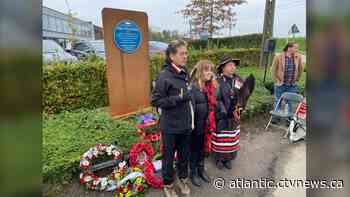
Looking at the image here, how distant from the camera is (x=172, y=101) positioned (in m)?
2.46

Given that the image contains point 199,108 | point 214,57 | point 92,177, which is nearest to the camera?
point 199,108

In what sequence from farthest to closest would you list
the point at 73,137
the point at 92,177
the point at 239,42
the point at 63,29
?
the point at 239,42 < the point at 63,29 < the point at 73,137 < the point at 92,177

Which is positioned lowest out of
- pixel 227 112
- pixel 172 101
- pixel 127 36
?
pixel 227 112

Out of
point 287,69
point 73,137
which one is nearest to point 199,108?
point 73,137

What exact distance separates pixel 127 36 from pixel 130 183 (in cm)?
291

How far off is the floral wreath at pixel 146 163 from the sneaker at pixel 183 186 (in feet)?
0.74

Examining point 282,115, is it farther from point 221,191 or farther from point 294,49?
point 221,191

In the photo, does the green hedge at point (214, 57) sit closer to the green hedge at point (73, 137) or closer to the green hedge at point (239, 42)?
the green hedge at point (73, 137)

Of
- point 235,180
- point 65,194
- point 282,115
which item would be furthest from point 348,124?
point 282,115

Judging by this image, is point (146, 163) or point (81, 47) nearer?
point (146, 163)

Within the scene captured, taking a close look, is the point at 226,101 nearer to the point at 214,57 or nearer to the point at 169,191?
the point at 169,191

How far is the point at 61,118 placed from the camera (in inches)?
181

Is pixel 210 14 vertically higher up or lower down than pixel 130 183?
higher up

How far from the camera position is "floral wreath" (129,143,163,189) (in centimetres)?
300
